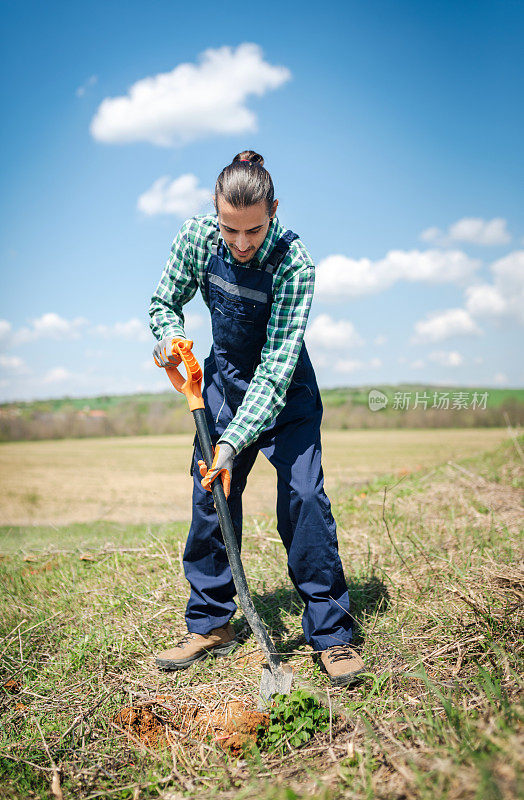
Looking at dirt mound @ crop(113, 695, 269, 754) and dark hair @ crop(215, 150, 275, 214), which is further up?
dark hair @ crop(215, 150, 275, 214)

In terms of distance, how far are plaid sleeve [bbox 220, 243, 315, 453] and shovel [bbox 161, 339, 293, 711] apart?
167mm

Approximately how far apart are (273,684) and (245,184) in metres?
2.02

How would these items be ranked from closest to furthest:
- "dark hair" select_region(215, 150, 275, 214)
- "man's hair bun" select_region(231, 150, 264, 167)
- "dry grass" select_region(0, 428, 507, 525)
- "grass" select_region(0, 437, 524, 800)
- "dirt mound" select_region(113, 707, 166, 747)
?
"grass" select_region(0, 437, 524, 800) < "dirt mound" select_region(113, 707, 166, 747) < "dark hair" select_region(215, 150, 275, 214) < "man's hair bun" select_region(231, 150, 264, 167) < "dry grass" select_region(0, 428, 507, 525)

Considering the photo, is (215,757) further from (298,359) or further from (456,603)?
(298,359)

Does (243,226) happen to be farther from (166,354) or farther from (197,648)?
(197,648)

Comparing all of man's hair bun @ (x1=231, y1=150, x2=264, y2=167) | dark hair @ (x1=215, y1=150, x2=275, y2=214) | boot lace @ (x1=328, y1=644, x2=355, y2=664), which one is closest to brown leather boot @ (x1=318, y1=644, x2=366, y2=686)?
boot lace @ (x1=328, y1=644, x2=355, y2=664)

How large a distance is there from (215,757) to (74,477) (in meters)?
9.18

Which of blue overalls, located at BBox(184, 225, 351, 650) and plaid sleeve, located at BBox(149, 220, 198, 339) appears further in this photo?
plaid sleeve, located at BBox(149, 220, 198, 339)

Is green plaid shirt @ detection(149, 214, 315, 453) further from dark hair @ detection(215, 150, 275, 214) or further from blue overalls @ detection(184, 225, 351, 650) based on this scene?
dark hair @ detection(215, 150, 275, 214)

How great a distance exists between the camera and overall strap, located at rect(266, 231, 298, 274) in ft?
7.94

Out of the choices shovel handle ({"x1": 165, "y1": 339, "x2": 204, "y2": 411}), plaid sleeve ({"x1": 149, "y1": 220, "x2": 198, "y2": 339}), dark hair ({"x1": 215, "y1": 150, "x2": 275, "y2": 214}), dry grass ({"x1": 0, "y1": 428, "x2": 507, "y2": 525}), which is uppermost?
dark hair ({"x1": 215, "y1": 150, "x2": 275, "y2": 214})

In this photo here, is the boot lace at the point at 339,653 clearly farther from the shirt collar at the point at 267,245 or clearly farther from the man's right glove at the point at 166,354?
the shirt collar at the point at 267,245

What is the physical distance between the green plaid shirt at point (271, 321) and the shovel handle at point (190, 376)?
7.2 inches

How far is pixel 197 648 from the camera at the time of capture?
2.59 meters
